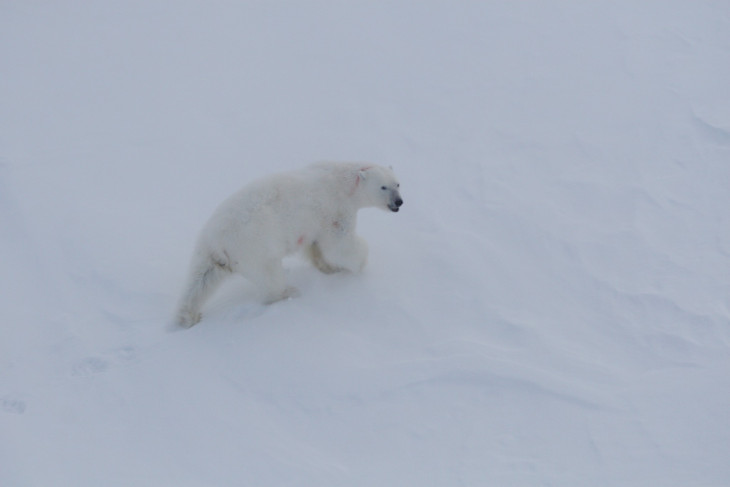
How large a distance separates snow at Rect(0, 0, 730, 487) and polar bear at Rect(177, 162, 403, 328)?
0.75ft

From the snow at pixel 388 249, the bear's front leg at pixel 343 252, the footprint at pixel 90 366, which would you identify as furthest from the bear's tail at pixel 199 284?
the bear's front leg at pixel 343 252

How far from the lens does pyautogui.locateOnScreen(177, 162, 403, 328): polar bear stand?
4914 millimetres

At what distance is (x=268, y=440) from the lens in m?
4.18

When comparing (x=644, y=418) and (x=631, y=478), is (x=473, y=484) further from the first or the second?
(x=644, y=418)

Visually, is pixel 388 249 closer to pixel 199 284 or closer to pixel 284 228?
pixel 284 228

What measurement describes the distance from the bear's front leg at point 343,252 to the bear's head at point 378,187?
35cm

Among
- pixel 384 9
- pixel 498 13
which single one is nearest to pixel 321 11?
pixel 384 9

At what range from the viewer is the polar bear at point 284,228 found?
4.91 meters

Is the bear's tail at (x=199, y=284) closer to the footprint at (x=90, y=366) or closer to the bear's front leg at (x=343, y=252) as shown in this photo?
the footprint at (x=90, y=366)

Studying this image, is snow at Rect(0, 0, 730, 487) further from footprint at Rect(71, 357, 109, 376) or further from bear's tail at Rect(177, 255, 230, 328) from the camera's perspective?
bear's tail at Rect(177, 255, 230, 328)

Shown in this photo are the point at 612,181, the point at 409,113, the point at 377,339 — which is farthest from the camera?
the point at 409,113

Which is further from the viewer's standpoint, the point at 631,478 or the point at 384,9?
the point at 384,9

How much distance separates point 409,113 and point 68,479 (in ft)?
19.8

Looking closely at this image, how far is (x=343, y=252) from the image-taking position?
5516 mm
